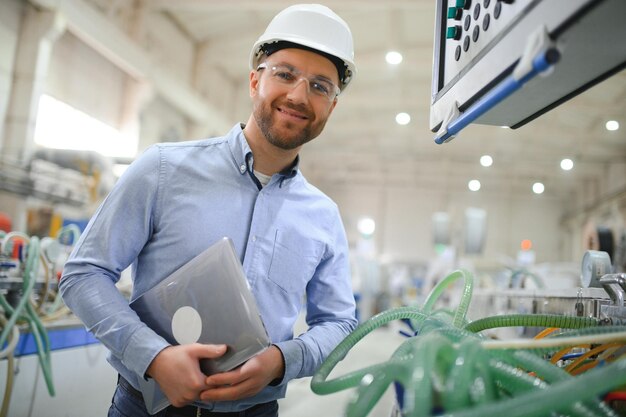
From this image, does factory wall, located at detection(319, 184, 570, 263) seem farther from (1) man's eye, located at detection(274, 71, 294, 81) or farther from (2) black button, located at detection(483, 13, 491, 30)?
(2) black button, located at detection(483, 13, 491, 30)

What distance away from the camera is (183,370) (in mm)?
811

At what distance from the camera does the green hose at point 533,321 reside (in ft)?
2.66

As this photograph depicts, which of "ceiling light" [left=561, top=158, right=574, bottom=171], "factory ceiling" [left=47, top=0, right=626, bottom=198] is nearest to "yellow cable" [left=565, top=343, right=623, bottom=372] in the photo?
"factory ceiling" [left=47, top=0, right=626, bottom=198]

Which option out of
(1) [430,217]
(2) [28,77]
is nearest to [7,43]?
(2) [28,77]

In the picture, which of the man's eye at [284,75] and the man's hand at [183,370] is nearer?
the man's hand at [183,370]

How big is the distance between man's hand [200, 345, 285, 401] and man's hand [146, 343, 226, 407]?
0.02 m

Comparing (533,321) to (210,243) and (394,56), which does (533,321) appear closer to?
(210,243)

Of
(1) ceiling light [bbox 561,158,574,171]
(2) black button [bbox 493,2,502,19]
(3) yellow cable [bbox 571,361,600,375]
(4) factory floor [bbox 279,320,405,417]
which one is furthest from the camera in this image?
(1) ceiling light [bbox 561,158,574,171]

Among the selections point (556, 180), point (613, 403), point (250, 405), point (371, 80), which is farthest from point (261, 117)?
point (556, 180)

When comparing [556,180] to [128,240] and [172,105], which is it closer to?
[172,105]

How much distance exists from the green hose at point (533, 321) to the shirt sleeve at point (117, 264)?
0.54 meters

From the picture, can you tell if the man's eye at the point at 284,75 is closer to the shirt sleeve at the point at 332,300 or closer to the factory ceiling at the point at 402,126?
the shirt sleeve at the point at 332,300

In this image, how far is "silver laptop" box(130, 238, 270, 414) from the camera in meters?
0.84

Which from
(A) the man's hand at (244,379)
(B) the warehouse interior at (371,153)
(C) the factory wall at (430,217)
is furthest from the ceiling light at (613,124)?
(A) the man's hand at (244,379)
